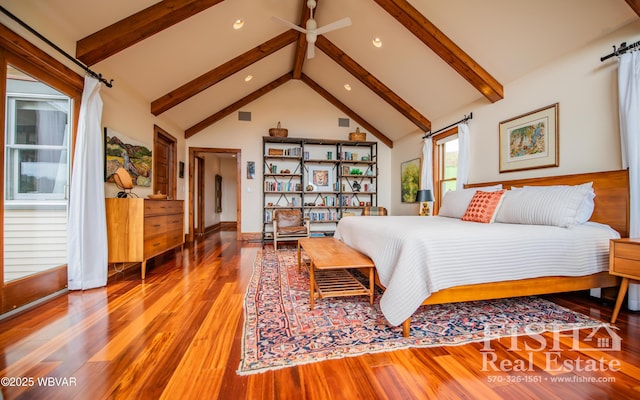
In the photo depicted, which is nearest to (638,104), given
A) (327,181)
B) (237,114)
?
(327,181)

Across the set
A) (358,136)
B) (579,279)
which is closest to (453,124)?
(358,136)

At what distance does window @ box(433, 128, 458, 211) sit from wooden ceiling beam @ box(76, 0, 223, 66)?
4.19 meters

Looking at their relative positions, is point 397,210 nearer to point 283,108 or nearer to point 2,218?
point 283,108

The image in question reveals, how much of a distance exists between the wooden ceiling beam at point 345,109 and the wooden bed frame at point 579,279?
4070 millimetres

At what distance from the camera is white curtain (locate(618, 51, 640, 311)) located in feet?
6.68

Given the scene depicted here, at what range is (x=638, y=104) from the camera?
2.04m

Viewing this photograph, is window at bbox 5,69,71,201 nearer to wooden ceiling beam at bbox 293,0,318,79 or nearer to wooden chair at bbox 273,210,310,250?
wooden chair at bbox 273,210,310,250

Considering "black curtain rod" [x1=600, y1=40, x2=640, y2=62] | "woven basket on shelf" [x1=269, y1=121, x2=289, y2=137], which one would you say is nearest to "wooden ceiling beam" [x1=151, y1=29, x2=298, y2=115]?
"woven basket on shelf" [x1=269, y1=121, x2=289, y2=137]

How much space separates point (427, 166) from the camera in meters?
4.89

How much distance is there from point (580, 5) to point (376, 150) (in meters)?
4.11

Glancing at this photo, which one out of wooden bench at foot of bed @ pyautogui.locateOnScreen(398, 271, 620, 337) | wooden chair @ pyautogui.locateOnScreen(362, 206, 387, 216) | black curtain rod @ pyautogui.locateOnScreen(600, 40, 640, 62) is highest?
black curtain rod @ pyautogui.locateOnScreen(600, 40, 640, 62)

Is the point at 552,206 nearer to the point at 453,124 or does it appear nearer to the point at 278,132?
the point at 453,124

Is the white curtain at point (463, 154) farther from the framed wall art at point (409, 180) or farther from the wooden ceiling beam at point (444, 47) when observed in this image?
the framed wall art at point (409, 180)

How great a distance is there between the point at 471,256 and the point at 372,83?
3.95 m
